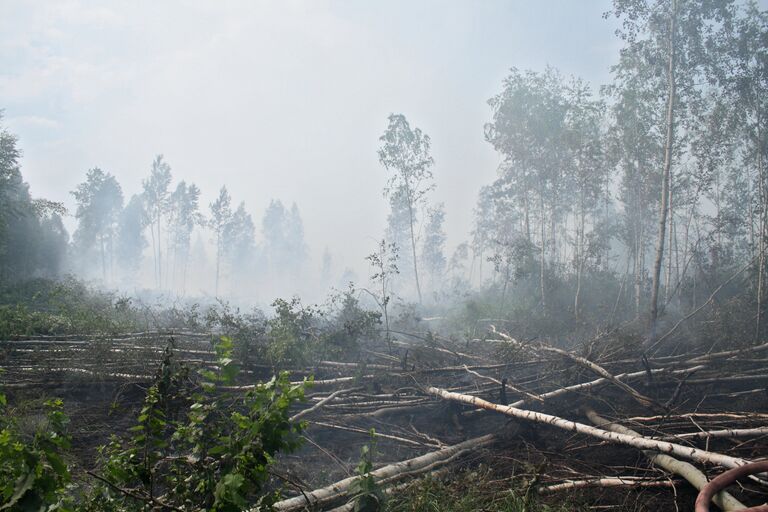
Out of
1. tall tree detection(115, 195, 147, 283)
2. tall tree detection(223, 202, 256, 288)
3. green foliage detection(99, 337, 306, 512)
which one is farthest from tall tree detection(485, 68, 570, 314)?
tall tree detection(115, 195, 147, 283)

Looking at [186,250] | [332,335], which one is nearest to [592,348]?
[332,335]

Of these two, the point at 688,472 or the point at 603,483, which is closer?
the point at 688,472

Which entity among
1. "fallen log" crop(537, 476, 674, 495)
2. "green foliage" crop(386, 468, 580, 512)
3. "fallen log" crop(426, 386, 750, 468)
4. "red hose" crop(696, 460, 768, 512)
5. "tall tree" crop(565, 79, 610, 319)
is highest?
"tall tree" crop(565, 79, 610, 319)

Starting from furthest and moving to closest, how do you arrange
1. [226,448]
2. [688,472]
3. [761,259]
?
1. [761,259]
2. [688,472]
3. [226,448]

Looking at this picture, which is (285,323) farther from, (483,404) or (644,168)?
(644,168)

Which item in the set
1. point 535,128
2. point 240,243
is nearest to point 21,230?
point 535,128

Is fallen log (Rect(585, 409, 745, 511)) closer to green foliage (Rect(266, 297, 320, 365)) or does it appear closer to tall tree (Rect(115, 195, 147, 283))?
green foliage (Rect(266, 297, 320, 365))

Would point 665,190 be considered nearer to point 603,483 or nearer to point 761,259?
point 761,259

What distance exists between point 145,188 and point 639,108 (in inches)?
1904

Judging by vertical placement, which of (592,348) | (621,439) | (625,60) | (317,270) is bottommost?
(621,439)

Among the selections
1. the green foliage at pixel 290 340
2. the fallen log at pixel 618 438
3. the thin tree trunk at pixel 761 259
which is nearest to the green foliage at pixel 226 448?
the fallen log at pixel 618 438

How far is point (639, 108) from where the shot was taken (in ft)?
60.5

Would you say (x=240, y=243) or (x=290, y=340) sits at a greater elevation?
(x=240, y=243)

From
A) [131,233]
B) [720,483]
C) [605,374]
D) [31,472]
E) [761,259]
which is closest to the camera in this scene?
[31,472]
